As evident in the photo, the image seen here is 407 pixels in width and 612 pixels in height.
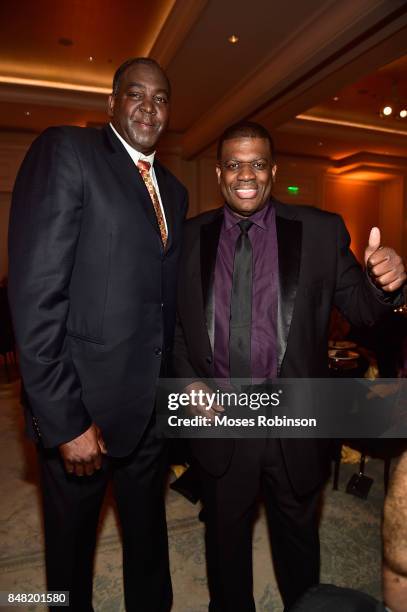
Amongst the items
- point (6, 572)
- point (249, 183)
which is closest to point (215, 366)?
point (249, 183)

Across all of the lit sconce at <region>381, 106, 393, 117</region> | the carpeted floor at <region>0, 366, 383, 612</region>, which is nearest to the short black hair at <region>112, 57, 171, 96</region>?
the carpeted floor at <region>0, 366, 383, 612</region>

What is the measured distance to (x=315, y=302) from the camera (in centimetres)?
160

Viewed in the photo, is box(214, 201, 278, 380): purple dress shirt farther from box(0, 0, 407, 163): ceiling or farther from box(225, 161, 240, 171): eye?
box(0, 0, 407, 163): ceiling

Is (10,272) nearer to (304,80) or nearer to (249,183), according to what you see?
(249,183)

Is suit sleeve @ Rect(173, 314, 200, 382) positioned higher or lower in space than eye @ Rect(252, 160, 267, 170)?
lower

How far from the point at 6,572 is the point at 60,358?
60.2 inches

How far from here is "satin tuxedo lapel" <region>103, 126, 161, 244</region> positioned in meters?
1.49

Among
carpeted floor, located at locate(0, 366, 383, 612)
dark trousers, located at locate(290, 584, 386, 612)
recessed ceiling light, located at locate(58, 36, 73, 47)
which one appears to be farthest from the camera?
recessed ceiling light, located at locate(58, 36, 73, 47)

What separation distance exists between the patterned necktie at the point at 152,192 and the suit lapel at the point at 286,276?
44 centimetres

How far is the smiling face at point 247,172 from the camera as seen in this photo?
63.8 inches

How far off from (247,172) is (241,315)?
55 centimetres

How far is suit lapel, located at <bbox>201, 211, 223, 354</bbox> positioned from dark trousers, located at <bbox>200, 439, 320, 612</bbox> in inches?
19.2

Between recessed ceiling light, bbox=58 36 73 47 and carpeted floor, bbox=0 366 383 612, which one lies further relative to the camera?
recessed ceiling light, bbox=58 36 73 47

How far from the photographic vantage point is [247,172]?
161 centimetres
